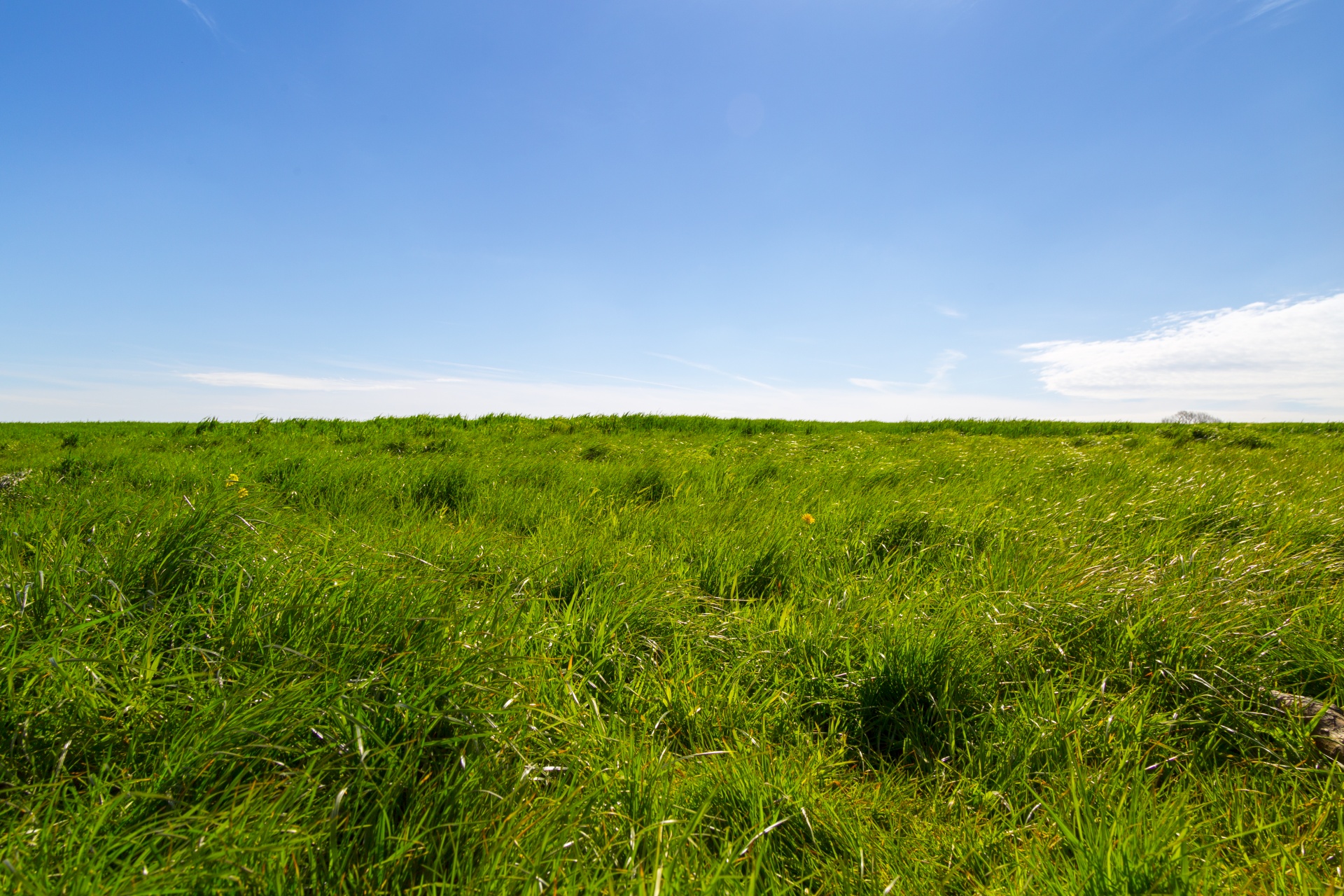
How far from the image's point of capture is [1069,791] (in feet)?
4.85

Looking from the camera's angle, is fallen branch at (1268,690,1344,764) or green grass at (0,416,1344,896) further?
fallen branch at (1268,690,1344,764)

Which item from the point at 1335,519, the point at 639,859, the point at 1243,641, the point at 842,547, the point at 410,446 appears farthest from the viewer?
the point at 410,446

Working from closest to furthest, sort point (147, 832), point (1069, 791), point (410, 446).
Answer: point (147, 832) < point (1069, 791) < point (410, 446)

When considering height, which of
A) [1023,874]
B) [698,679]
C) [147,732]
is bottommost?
[1023,874]

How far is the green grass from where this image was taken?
1.18 m

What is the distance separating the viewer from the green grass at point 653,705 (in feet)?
3.86

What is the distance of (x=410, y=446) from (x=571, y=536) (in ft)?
19.7

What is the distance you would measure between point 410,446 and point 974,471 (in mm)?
7068

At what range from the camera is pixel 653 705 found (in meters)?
1.80

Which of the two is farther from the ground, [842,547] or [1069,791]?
[842,547]

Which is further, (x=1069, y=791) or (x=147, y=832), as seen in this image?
(x=1069, y=791)

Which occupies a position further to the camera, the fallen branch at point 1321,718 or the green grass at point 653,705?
the fallen branch at point 1321,718

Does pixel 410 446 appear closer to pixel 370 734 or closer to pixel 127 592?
pixel 127 592

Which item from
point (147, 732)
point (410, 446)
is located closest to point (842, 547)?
point (147, 732)
